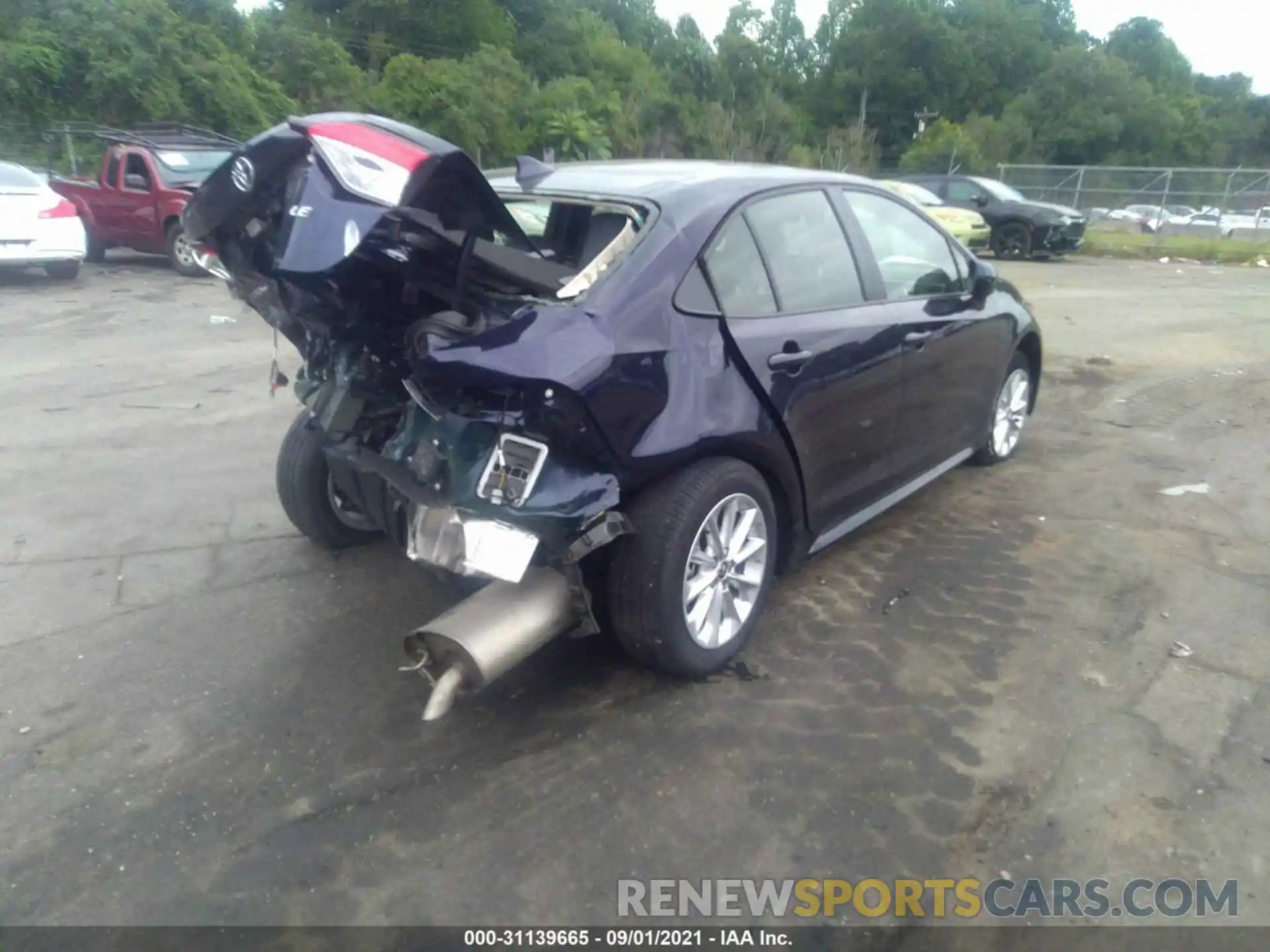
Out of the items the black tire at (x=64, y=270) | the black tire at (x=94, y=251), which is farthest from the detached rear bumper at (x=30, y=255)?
the black tire at (x=94, y=251)

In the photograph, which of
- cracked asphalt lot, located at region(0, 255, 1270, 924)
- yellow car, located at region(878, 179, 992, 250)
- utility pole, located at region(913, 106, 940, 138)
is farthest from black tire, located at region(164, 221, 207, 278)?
utility pole, located at region(913, 106, 940, 138)

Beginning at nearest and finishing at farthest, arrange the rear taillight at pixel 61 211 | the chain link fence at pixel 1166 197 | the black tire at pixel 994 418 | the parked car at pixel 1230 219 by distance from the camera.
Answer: the black tire at pixel 994 418 → the rear taillight at pixel 61 211 → the parked car at pixel 1230 219 → the chain link fence at pixel 1166 197

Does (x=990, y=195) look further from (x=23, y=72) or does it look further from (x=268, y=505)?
(x=23, y=72)

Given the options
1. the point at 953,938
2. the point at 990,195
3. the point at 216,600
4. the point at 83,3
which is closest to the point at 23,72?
the point at 83,3

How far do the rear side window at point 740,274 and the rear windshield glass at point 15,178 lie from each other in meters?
11.8

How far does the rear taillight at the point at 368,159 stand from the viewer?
2820mm

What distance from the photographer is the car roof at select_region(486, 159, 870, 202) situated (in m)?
3.70

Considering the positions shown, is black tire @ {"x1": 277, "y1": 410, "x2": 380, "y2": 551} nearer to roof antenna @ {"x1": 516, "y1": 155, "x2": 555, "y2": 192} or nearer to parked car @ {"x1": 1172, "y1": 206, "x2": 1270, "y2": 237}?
roof antenna @ {"x1": 516, "y1": 155, "x2": 555, "y2": 192}

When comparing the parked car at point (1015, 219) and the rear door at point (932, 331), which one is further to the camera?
the parked car at point (1015, 219)

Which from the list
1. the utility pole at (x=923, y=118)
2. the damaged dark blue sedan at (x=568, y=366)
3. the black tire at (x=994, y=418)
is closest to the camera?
the damaged dark blue sedan at (x=568, y=366)

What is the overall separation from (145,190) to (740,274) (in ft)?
43.4

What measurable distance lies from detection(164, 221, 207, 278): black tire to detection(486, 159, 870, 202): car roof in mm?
11312

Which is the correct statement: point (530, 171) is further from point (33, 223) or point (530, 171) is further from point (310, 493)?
point (33, 223)

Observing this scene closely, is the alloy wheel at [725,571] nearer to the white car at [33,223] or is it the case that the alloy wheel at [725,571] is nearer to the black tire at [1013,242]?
the white car at [33,223]
